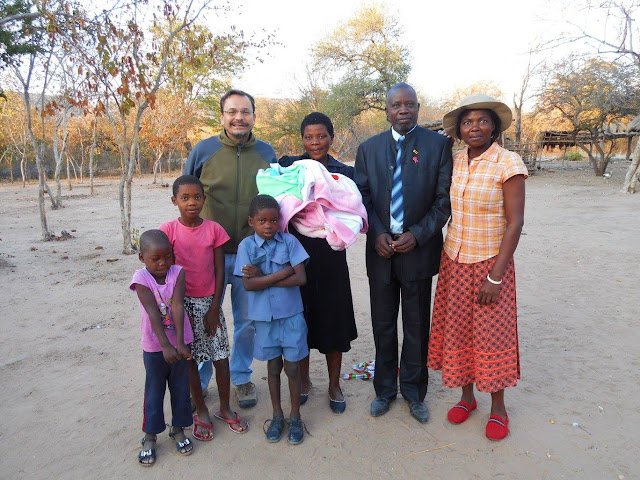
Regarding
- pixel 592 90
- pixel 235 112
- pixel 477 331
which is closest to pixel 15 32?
pixel 235 112

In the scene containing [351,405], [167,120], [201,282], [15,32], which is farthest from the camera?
[167,120]

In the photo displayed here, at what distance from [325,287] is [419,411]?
3.29 ft

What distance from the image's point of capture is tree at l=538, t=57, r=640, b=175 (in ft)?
53.6

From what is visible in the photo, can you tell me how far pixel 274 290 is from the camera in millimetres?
2594

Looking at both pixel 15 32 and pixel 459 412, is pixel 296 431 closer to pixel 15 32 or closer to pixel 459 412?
pixel 459 412

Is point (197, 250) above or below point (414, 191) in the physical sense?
below

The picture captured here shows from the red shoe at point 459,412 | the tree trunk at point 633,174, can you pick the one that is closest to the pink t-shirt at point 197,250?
the red shoe at point 459,412

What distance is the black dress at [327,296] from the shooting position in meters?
2.85

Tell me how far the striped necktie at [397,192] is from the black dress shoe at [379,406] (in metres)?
1.21

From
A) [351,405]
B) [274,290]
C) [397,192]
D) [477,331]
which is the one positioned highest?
[397,192]

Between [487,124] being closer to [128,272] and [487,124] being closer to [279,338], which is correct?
[279,338]

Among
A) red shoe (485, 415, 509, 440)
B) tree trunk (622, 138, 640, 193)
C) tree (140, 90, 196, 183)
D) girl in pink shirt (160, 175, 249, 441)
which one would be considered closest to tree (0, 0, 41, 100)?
girl in pink shirt (160, 175, 249, 441)

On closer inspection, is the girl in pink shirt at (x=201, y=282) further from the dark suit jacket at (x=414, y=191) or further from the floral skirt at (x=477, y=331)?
the floral skirt at (x=477, y=331)

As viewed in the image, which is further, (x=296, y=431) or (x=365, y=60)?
(x=365, y=60)
